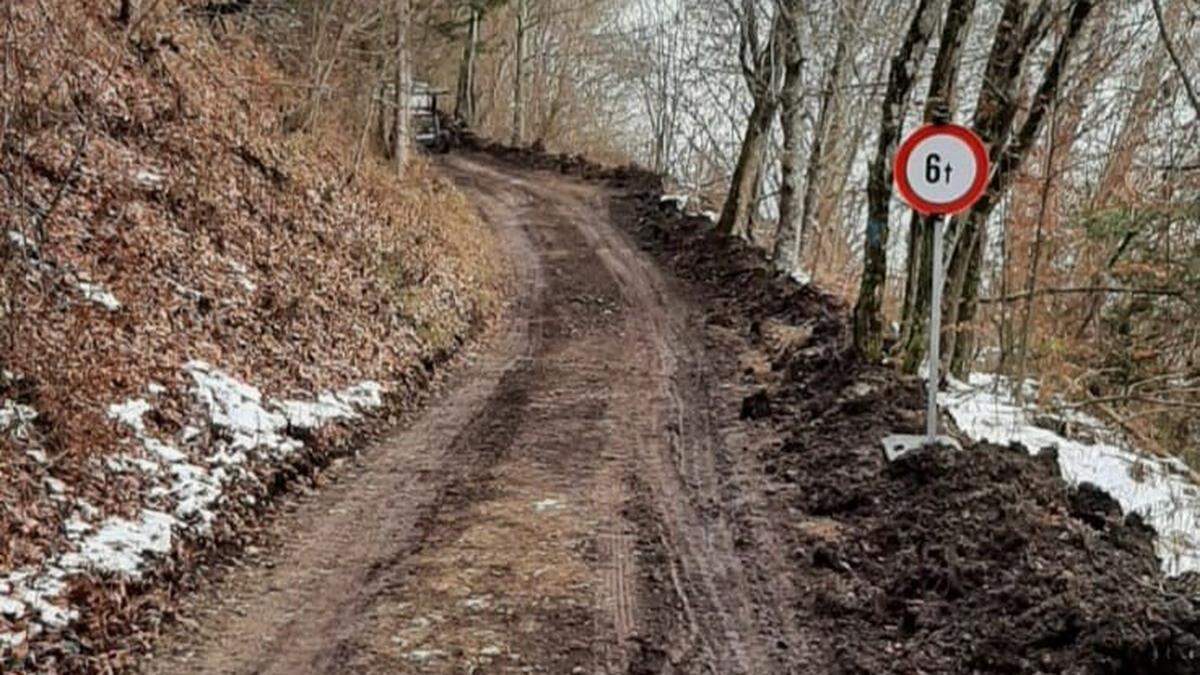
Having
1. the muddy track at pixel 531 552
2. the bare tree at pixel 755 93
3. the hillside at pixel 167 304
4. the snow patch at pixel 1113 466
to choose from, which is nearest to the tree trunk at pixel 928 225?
the snow patch at pixel 1113 466

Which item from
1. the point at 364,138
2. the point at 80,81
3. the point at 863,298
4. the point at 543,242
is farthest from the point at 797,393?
the point at 543,242

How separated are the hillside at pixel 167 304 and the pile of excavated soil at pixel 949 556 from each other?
3508mm

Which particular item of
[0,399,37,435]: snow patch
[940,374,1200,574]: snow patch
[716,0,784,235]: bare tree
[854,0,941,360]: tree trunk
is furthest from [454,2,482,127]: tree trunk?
[0,399,37,435]: snow patch

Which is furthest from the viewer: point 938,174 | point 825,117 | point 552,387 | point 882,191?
point 825,117

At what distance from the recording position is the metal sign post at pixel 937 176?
677 centimetres

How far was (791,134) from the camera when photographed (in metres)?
15.7

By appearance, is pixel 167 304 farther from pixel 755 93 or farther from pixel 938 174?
pixel 755 93

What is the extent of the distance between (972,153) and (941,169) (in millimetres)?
219

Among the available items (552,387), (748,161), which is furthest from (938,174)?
(748,161)

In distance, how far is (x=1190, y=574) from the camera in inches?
200

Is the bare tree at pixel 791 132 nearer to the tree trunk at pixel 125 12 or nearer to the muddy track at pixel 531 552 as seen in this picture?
the muddy track at pixel 531 552

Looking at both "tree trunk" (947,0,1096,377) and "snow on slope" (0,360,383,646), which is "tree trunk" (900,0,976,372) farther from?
"snow on slope" (0,360,383,646)

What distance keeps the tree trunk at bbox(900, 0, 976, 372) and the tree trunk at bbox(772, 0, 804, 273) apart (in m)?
5.17

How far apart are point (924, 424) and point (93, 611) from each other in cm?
575
